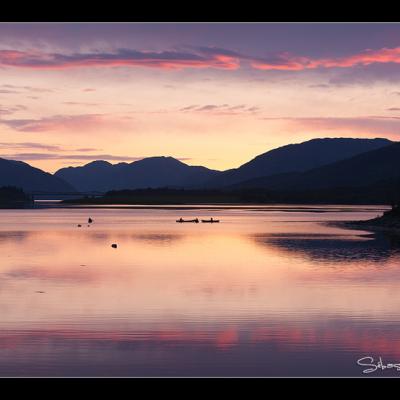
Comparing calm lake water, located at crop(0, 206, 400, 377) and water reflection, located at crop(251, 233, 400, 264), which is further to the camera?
water reflection, located at crop(251, 233, 400, 264)

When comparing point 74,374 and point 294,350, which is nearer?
point 74,374

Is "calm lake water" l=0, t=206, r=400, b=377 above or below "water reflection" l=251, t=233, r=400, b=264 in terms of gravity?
above

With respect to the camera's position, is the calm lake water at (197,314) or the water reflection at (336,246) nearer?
the calm lake water at (197,314)

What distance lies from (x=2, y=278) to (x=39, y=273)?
2956 millimetres

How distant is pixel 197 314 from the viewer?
25.4 m

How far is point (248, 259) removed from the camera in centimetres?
4825

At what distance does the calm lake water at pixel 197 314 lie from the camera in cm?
1834

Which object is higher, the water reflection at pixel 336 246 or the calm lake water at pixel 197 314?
the calm lake water at pixel 197 314

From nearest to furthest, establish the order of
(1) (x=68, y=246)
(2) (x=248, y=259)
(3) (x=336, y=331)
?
(3) (x=336, y=331) → (2) (x=248, y=259) → (1) (x=68, y=246)

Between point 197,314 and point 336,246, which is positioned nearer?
point 197,314

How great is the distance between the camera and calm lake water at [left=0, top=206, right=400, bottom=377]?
1834cm
